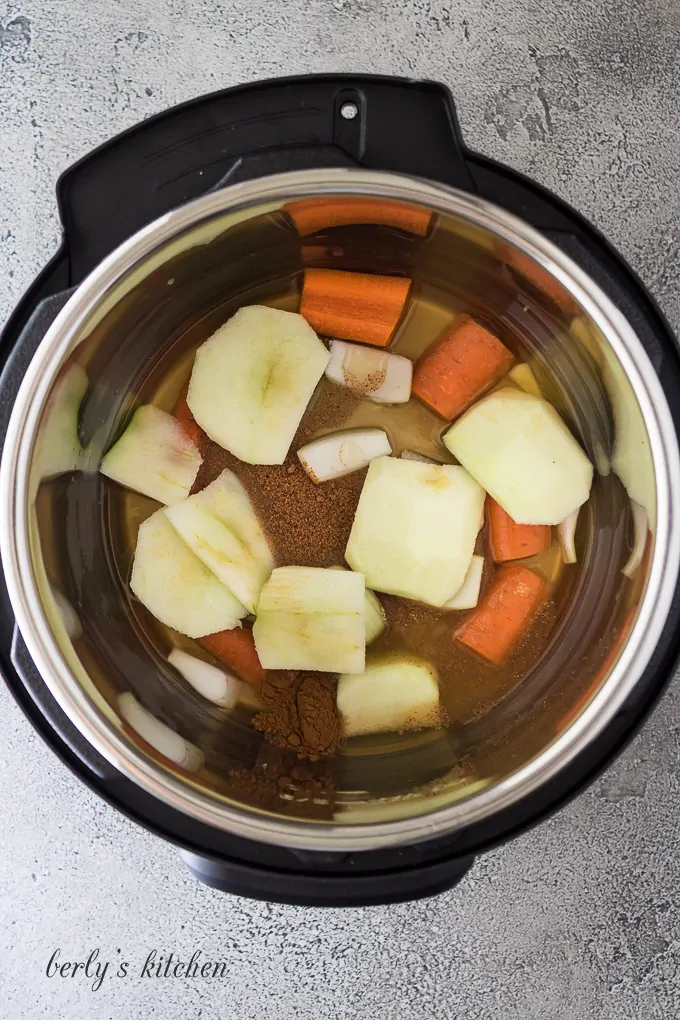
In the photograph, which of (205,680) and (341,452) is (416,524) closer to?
(341,452)

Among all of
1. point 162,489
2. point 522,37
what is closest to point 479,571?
point 162,489

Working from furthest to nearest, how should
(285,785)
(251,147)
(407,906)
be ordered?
(407,906)
(285,785)
(251,147)

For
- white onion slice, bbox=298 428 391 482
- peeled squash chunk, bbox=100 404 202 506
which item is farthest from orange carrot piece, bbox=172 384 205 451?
white onion slice, bbox=298 428 391 482

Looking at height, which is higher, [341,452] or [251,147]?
[251,147]

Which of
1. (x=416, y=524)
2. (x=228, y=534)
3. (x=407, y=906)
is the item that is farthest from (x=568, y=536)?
(x=407, y=906)

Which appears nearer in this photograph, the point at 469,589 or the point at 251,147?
the point at 251,147

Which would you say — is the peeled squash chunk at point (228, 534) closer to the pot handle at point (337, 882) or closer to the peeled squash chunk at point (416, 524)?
the peeled squash chunk at point (416, 524)

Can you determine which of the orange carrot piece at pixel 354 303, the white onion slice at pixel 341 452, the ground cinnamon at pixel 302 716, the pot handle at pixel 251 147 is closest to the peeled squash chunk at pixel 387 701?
the ground cinnamon at pixel 302 716
